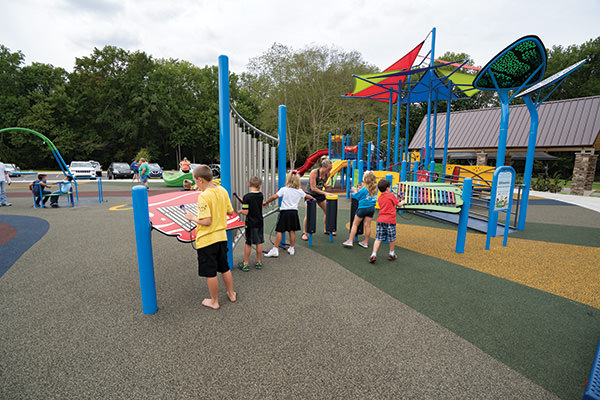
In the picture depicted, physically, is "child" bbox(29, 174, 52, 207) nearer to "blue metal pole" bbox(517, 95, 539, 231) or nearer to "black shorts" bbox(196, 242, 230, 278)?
"black shorts" bbox(196, 242, 230, 278)

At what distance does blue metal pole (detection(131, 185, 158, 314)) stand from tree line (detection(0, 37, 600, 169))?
2982 centimetres

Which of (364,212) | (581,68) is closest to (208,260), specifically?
(364,212)

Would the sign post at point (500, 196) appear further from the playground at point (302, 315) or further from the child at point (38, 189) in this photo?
the child at point (38, 189)

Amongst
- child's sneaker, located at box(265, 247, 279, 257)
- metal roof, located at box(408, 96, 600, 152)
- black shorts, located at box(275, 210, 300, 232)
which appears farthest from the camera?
metal roof, located at box(408, 96, 600, 152)

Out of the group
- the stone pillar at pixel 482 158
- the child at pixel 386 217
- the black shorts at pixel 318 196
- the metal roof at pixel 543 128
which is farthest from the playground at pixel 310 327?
the stone pillar at pixel 482 158

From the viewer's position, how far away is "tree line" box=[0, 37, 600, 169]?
32.1m

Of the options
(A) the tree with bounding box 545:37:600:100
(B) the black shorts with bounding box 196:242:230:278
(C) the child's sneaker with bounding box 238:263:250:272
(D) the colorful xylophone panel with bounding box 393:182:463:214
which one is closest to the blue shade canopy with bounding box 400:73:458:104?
(D) the colorful xylophone panel with bounding box 393:182:463:214

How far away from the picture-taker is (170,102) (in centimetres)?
4312

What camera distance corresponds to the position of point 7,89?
131 ft

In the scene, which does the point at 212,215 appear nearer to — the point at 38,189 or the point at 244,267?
the point at 244,267

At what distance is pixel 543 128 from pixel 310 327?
23624 mm

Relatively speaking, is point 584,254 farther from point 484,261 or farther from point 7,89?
point 7,89

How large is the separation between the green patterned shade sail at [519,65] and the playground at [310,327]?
387 cm

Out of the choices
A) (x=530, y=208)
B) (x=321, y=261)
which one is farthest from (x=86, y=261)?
(x=530, y=208)
